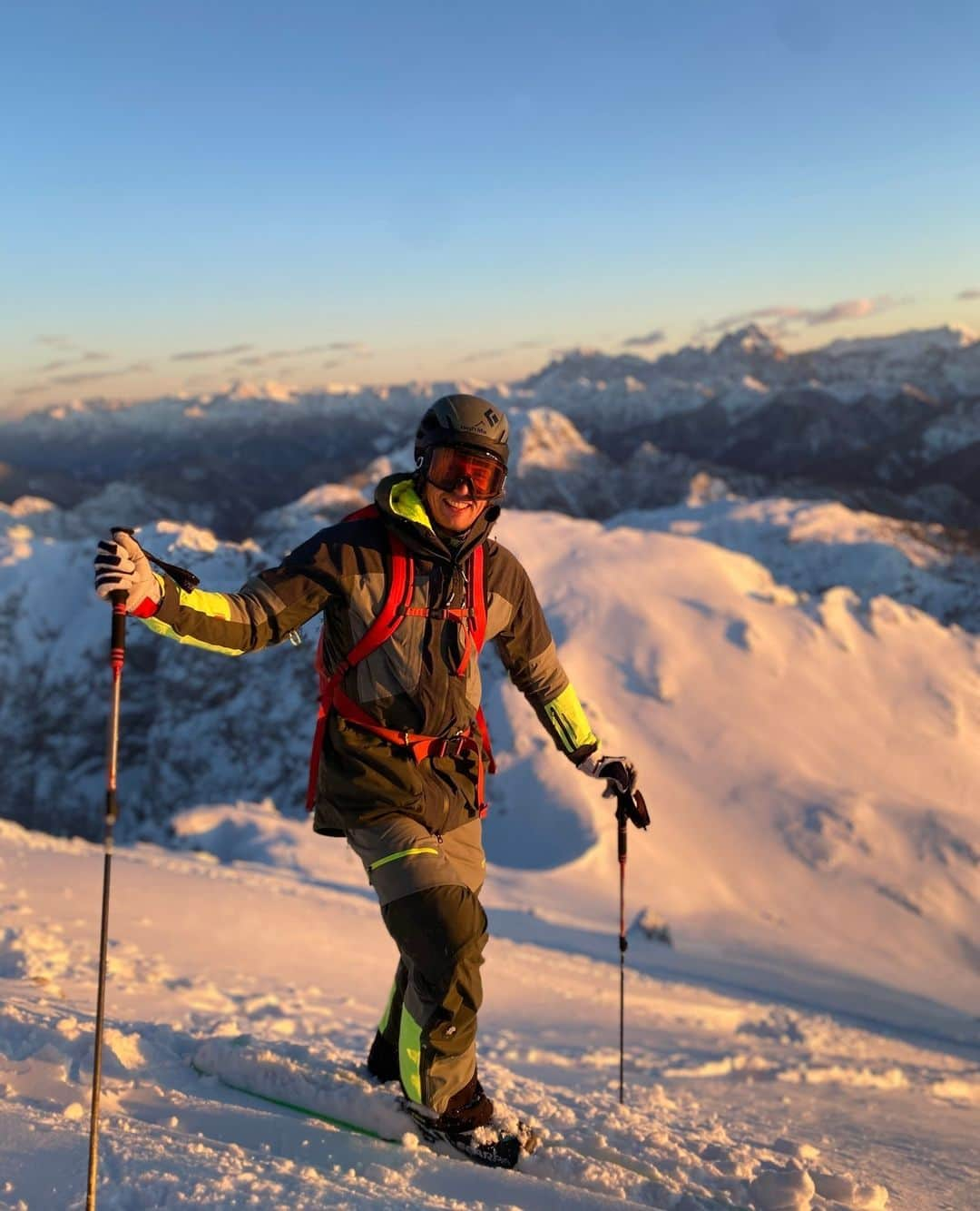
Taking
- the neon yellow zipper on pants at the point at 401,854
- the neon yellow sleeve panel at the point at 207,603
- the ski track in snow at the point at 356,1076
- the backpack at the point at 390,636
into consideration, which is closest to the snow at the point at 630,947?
the ski track in snow at the point at 356,1076

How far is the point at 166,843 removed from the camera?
63.0ft

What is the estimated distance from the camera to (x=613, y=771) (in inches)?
191

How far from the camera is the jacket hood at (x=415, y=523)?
4016 mm

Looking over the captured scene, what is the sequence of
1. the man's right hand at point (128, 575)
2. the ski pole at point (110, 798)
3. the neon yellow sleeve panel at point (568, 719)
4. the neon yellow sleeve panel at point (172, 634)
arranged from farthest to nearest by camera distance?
the neon yellow sleeve panel at point (568, 719) < the neon yellow sleeve panel at point (172, 634) < the man's right hand at point (128, 575) < the ski pole at point (110, 798)

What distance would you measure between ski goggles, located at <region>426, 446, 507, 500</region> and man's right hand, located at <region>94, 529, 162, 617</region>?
1273 millimetres

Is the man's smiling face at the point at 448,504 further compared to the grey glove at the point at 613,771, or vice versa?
the grey glove at the point at 613,771

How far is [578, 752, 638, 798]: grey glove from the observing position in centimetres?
482

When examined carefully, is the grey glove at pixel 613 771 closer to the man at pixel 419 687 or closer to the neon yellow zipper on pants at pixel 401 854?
the man at pixel 419 687

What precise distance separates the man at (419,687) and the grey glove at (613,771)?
2.32 ft

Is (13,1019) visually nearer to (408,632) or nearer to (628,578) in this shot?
(408,632)

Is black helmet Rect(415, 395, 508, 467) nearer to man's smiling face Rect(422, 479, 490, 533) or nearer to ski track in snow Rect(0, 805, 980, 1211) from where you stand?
man's smiling face Rect(422, 479, 490, 533)

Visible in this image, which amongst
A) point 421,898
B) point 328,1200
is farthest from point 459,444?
point 328,1200

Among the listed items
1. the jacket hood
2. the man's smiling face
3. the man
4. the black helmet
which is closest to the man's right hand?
the man

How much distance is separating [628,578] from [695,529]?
51181mm
